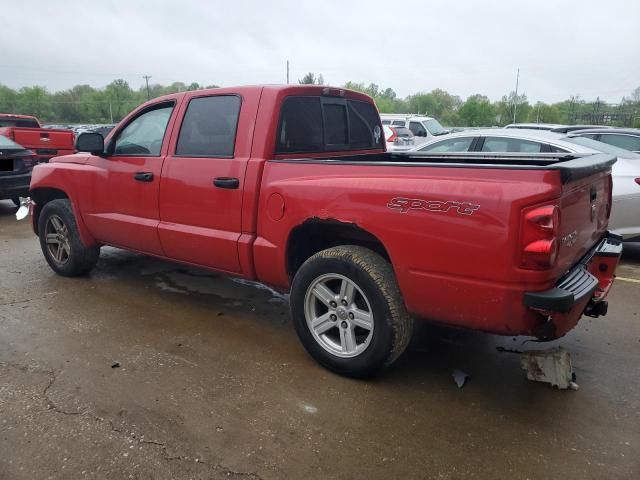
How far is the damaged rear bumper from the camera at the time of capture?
2.59m

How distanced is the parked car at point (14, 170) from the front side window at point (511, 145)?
791 cm

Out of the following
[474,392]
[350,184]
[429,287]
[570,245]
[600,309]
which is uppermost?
[350,184]

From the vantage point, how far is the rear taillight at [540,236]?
2.54 metres

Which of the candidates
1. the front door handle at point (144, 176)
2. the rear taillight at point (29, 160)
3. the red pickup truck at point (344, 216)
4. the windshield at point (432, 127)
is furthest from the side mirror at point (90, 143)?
the windshield at point (432, 127)

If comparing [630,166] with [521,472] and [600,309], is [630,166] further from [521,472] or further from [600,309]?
[521,472]

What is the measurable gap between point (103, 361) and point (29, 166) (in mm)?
7498

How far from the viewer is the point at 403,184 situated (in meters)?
2.95

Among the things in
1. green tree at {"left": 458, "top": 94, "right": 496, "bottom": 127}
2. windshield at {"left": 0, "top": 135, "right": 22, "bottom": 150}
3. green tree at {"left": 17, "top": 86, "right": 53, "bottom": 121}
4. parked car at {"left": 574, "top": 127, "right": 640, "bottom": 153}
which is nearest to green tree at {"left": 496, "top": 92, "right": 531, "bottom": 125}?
green tree at {"left": 458, "top": 94, "right": 496, "bottom": 127}

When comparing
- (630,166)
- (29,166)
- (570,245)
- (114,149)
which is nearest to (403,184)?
(570,245)

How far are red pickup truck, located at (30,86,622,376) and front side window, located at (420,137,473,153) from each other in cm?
207

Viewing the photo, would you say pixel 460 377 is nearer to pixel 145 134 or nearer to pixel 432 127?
pixel 145 134

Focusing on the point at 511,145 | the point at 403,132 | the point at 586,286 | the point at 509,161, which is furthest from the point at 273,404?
the point at 403,132

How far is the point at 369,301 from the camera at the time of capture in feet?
10.4

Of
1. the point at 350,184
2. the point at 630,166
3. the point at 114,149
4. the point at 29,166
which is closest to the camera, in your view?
the point at 350,184
